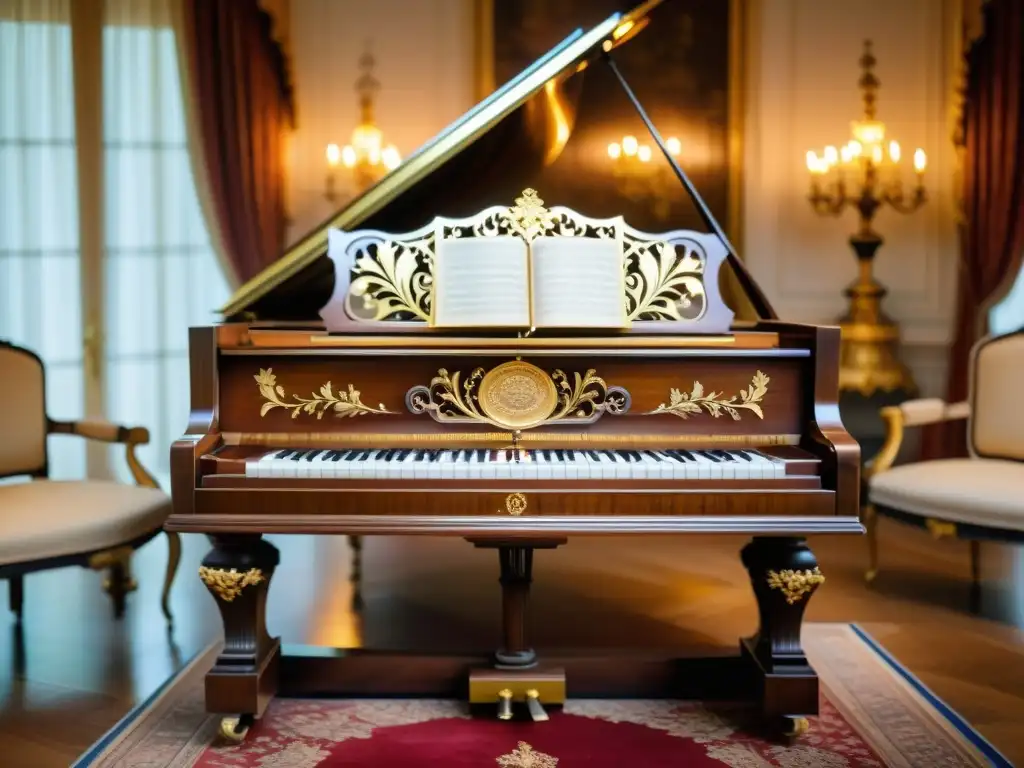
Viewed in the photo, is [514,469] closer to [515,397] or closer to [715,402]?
[515,397]

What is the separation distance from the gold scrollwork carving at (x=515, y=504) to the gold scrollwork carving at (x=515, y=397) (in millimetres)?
195

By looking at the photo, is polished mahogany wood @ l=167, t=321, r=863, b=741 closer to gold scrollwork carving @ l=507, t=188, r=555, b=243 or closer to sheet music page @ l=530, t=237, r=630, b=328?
sheet music page @ l=530, t=237, r=630, b=328

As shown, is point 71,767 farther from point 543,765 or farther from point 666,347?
point 666,347

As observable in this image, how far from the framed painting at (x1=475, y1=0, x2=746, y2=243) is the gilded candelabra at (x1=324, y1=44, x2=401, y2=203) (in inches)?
22.6

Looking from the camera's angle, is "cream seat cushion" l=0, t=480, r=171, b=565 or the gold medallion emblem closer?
the gold medallion emblem

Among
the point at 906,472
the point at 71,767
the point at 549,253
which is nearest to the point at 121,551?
the point at 71,767

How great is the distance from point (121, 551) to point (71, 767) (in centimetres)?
78

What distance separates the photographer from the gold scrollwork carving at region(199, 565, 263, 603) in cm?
247

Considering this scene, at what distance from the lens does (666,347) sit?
255cm

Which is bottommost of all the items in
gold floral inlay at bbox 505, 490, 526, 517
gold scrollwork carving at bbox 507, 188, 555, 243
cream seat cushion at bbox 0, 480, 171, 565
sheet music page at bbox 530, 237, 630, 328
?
cream seat cushion at bbox 0, 480, 171, 565

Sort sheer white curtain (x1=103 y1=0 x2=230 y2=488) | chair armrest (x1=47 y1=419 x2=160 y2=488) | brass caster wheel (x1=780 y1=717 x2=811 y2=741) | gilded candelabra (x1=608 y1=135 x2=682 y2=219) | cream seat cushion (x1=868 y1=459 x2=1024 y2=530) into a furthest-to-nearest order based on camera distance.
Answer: gilded candelabra (x1=608 y1=135 x2=682 y2=219) → sheer white curtain (x1=103 y1=0 x2=230 y2=488) → chair armrest (x1=47 y1=419 x2=160 y2=488) → cream seat cushion (x1=868 y1=459 x2=1024 y2=530) → brass caster wheel (x1=780 y1=717 x2=811 y2=741)

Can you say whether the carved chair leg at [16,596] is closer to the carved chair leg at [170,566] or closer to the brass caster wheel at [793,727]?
the carved chair leg at [170,566]

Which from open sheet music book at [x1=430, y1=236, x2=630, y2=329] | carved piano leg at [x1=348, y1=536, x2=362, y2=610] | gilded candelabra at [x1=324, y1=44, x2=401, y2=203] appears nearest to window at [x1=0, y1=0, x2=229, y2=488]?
gilded candelabra at [x1=324, y1=44, x2=401, y2=203]

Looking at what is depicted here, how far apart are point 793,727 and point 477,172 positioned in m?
1.67
